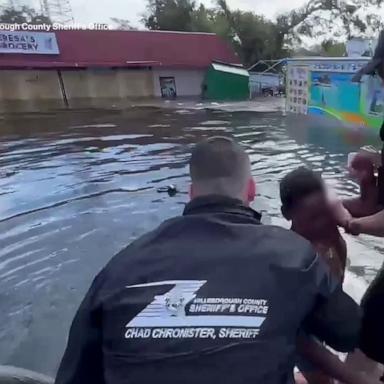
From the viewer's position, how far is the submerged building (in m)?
24.1

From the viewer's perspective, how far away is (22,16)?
37438mm

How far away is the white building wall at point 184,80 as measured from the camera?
26750mm

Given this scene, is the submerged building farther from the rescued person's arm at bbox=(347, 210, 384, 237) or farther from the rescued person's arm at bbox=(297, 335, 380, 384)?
the rescued person's arm at bbox=(297, 335, 380, 384)

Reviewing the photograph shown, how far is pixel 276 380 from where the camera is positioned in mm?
1333

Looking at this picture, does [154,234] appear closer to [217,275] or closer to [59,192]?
[217,275]

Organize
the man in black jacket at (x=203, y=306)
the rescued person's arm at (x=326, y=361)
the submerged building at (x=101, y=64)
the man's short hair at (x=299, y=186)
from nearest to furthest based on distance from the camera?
the man in black jacket at (x=203, y=306), the rescued person's arm at (x=326, y=361), the man's short hair at (x=299, y=186), the submerged building at (x=101, y=64)

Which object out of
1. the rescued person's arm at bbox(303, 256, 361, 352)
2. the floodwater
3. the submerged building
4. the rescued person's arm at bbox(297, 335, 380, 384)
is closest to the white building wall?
the submerged building

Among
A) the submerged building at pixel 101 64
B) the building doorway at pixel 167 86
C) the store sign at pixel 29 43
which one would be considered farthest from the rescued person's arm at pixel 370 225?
the building doorway at pixel 167 86

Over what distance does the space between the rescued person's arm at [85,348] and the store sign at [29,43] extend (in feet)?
79.4

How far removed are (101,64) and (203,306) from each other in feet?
81.1

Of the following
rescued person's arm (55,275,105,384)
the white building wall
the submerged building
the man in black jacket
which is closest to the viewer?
the man in black jacket

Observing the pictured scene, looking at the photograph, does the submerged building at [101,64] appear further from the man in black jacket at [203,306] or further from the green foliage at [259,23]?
the man in black jacket at [203,306]

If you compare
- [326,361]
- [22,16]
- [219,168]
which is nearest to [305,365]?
[326,361]

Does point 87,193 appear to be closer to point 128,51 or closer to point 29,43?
point 29,43
